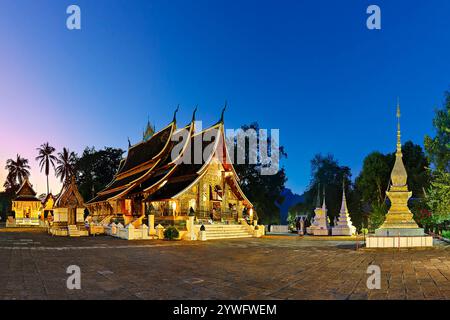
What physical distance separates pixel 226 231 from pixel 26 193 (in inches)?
1816

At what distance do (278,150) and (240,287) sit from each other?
129 ft

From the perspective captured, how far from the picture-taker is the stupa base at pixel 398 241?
52.3 feet

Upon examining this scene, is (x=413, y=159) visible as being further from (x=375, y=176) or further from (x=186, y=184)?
(x=186, y=184)

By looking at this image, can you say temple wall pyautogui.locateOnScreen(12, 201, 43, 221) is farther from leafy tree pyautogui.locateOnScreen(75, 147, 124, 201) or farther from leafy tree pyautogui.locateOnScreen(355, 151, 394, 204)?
leafy tree pyautogui.locateOnScreen(355, 151, 394, 204)

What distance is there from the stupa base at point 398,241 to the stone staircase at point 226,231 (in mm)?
10854

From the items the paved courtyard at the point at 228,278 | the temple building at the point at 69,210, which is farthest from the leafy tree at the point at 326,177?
the paved courtyard at the point at 228,278

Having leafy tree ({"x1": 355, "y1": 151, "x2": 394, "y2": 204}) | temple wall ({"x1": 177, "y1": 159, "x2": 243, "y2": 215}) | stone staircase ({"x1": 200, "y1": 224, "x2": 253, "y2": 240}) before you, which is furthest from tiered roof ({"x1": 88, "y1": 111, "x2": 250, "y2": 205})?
leafy tree ({"x1": 355, "y1": 151, "x2": 394, "y2": 204})

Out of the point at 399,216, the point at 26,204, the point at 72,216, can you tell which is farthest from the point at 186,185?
the point at 26,204

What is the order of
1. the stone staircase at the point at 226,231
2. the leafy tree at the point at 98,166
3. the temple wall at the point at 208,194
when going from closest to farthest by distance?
the stone staircase at the point at 226,231 → the temple wall at the point at 208,194 → the leafy tree at the point at 98,166

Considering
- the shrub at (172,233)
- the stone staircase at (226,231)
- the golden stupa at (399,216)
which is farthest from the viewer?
the stone staircase at (226,231)

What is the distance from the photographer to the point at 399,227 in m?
16.5

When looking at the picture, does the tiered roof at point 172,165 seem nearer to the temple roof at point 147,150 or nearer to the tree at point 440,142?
the temple roof at point 147,150

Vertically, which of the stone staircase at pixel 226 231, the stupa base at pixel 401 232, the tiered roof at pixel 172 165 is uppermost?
the tiered roof at pixel 172 165
